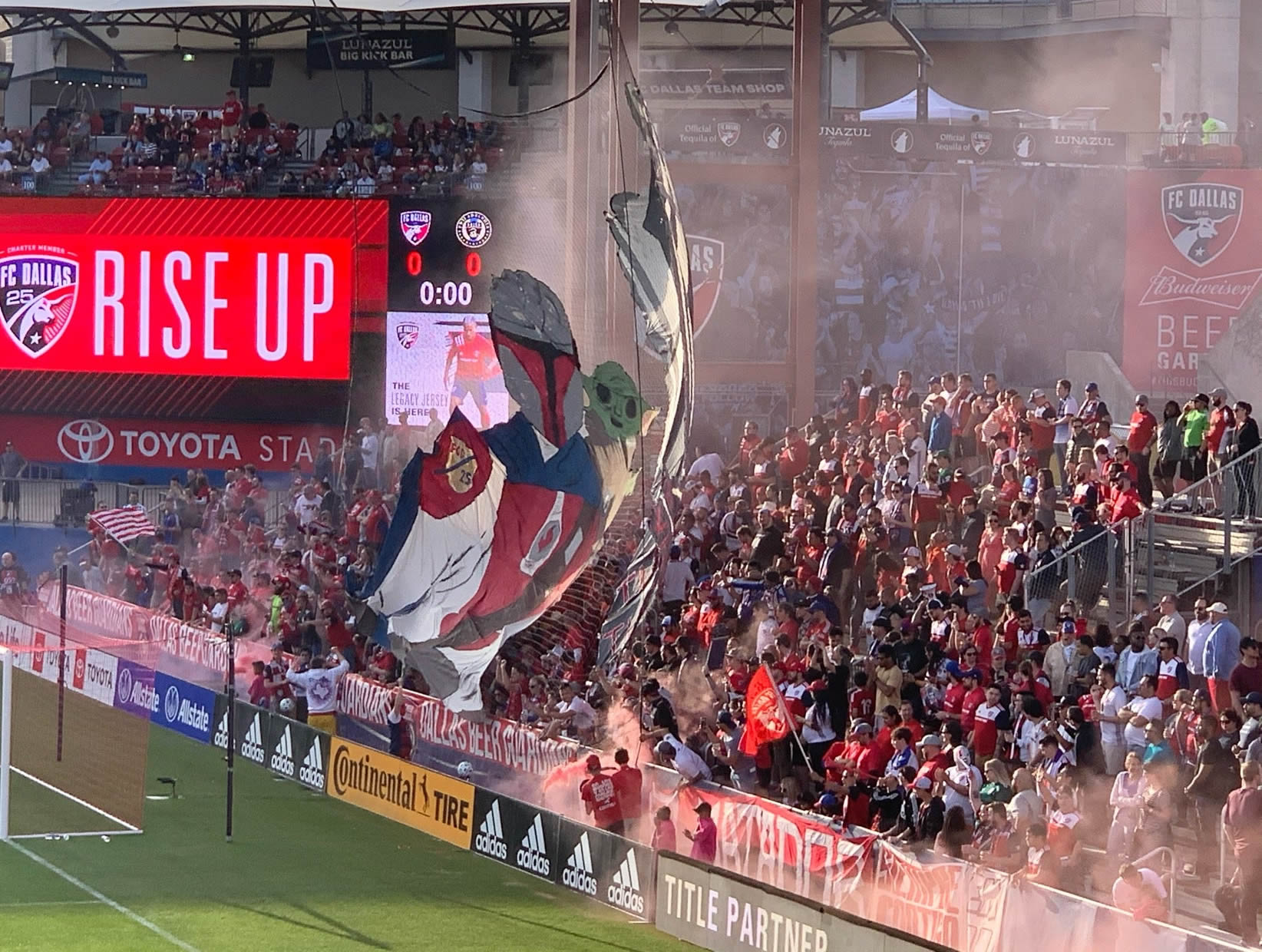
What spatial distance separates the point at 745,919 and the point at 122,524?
20.0m

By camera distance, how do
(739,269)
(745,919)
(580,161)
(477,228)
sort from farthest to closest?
1. (477,228)
2. (739,269)
3. (580,161)
4. (745,919)

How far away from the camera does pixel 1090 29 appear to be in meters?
45.9

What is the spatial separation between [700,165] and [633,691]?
33.9 feet

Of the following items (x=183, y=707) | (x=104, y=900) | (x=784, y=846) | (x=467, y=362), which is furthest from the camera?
(x=467, y=362)

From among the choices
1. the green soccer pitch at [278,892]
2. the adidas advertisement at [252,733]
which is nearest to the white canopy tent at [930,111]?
the adidas advertisement at [252,733]

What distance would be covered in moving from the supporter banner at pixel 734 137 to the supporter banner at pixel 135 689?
10.3m

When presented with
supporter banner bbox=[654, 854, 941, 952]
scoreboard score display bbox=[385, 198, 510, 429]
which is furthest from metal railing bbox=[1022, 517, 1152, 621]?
scoreboard score display bbox=[385, 198, 510, 429]

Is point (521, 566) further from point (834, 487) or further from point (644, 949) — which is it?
point (834, 487)

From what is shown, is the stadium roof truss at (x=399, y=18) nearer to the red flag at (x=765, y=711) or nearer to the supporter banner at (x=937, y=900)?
the red flag at (x=765, y=711)

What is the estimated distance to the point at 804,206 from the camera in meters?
28.7

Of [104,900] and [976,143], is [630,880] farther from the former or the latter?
[976,143]

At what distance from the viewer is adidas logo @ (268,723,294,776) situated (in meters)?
23.2

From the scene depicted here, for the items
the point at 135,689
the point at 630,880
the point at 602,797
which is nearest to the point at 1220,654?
the point at 630,880

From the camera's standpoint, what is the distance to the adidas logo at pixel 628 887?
1688cm
